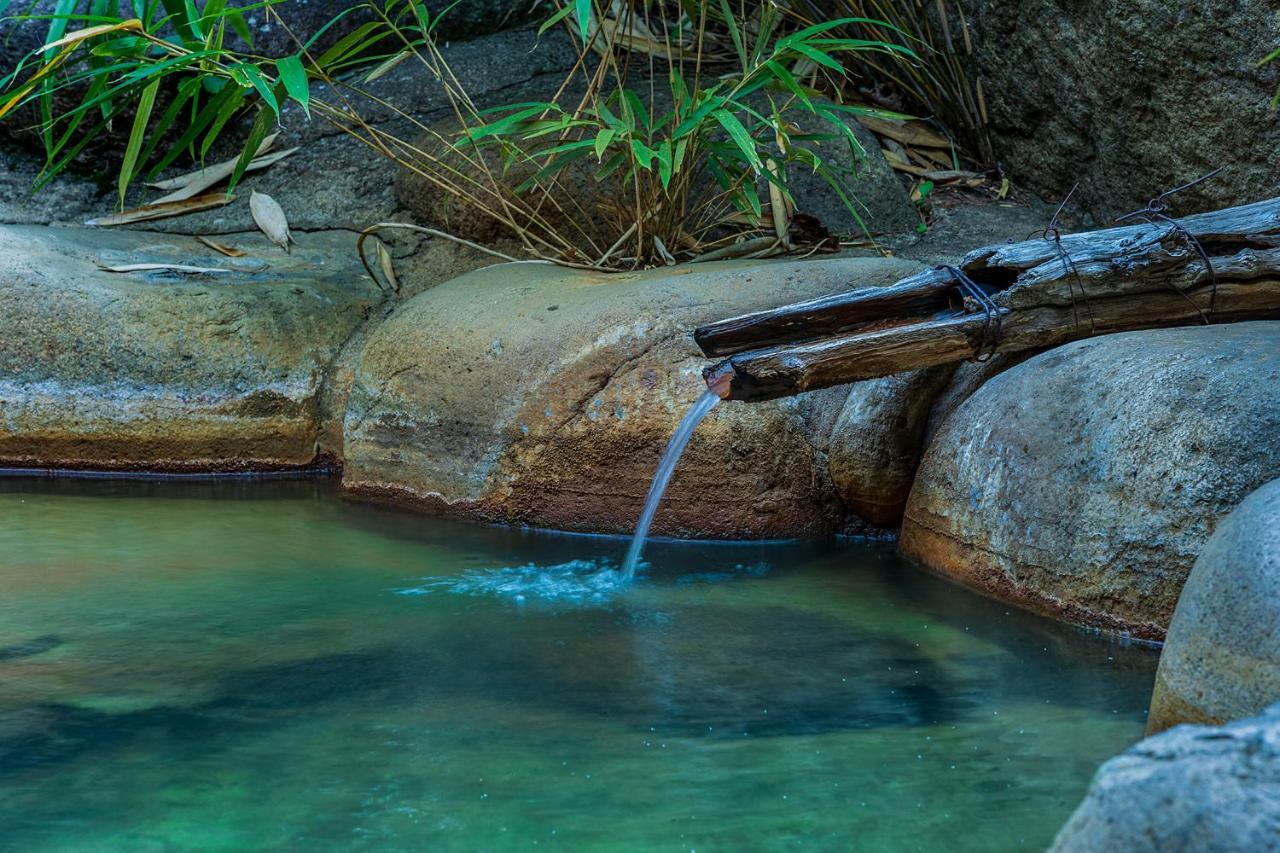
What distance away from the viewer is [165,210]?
18.4 ft

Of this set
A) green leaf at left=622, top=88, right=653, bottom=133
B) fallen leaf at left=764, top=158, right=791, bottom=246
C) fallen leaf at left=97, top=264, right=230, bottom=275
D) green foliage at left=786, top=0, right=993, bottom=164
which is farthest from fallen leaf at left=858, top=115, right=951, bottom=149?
fallen leaf at left=97, top=264, right=230, bottom=275

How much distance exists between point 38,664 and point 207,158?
12.5ft

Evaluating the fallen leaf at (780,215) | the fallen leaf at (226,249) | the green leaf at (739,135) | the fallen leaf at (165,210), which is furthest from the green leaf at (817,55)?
the fallen leaf at (165,210)

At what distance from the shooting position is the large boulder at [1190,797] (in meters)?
1.19

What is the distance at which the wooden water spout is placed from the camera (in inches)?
128

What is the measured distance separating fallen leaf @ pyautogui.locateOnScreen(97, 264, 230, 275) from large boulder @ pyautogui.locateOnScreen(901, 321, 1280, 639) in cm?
280

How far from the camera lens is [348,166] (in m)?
5.84

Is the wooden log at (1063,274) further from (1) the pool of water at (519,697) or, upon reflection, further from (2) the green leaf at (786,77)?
(2) the green leaf at (786,77)

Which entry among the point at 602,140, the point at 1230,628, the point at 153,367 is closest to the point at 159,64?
the point at 153,367

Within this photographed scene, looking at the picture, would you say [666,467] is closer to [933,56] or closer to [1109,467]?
[1109,467]

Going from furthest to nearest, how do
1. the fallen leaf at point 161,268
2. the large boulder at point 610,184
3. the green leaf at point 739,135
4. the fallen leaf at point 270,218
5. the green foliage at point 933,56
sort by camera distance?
the green foliage at point 933,56 → the fallen leaf at point 270,218 → the large boulder at point 610,184 → the fallen leaf at point 161,268 → the green leaf at point 739,135

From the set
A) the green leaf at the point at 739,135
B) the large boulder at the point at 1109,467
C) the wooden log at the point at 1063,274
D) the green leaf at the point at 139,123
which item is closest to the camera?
the large boulder at the point at 1109,467

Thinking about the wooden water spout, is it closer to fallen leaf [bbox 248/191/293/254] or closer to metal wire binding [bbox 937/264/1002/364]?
metal wire binding [bbox 937/264/1002/364]

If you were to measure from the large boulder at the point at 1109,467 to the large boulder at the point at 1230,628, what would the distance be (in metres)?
0.75
